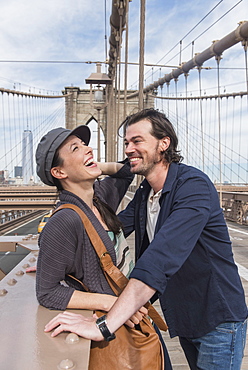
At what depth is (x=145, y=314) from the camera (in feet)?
3.46

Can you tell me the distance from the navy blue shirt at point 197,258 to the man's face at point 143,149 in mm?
77

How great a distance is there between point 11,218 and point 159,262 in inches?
753

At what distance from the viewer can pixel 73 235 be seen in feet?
3.43

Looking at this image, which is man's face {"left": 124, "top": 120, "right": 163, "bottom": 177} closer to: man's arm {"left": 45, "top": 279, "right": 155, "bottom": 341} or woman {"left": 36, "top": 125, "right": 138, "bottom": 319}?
woman {"left": 36, "top": 125, "right": 138, "bottom": 319}

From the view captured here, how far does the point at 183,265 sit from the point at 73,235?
0.36 meters

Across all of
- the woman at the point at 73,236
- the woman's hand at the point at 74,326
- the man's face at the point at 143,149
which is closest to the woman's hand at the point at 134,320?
the woman at the point at 73,236

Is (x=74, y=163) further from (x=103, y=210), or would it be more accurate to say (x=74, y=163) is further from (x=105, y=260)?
(x=105, y=260)

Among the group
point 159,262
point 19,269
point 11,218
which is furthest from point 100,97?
point 11,218

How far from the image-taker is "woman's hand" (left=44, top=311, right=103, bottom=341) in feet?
2.93

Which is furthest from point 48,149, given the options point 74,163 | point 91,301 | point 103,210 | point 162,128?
point 91,301

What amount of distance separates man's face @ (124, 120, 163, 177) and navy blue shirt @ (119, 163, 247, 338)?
0.08 m

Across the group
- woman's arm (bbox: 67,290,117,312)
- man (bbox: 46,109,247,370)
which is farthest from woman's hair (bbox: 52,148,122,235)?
woman's arm (bbox: 67,290,117,312)

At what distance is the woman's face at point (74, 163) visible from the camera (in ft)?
4.04

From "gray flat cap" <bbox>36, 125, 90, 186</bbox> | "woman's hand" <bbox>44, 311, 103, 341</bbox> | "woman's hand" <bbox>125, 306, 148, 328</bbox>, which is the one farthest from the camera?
"gray flat cap" <bbox>36, 125, 90, 186</bbox>
